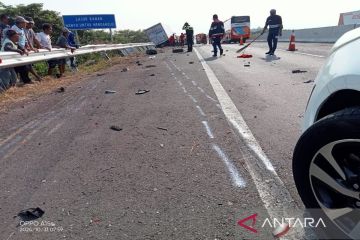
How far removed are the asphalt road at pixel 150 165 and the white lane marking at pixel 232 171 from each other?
0.03 feet

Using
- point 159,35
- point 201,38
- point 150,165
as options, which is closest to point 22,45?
point 150,165

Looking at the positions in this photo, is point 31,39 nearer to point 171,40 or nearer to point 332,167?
point 332,167

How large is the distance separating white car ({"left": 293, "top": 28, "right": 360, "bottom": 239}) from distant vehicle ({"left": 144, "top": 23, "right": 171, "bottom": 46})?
41257 millimetres

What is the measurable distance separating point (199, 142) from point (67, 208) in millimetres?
1871

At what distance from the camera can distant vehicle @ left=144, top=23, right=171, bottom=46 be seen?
140 feet

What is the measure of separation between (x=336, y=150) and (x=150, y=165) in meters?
2.06

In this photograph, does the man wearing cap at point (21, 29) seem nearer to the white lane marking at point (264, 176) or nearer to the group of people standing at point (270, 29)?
the white lane marking at point (264, 176)

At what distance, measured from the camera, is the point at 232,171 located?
352 cm

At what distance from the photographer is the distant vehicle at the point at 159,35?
4261cm

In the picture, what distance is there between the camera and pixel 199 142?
4.45 meters

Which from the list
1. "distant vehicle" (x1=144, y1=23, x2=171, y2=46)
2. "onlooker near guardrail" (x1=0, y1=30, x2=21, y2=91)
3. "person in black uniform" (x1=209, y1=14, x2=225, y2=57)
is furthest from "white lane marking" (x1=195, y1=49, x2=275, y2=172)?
"distant vehicle" (x1=144, y1=23, x2=171, y2=46)

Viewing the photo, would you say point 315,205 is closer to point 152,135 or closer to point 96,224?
point 96,224

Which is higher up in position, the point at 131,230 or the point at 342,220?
the point at 342,220

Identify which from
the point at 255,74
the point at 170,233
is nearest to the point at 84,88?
the point at 255,74
